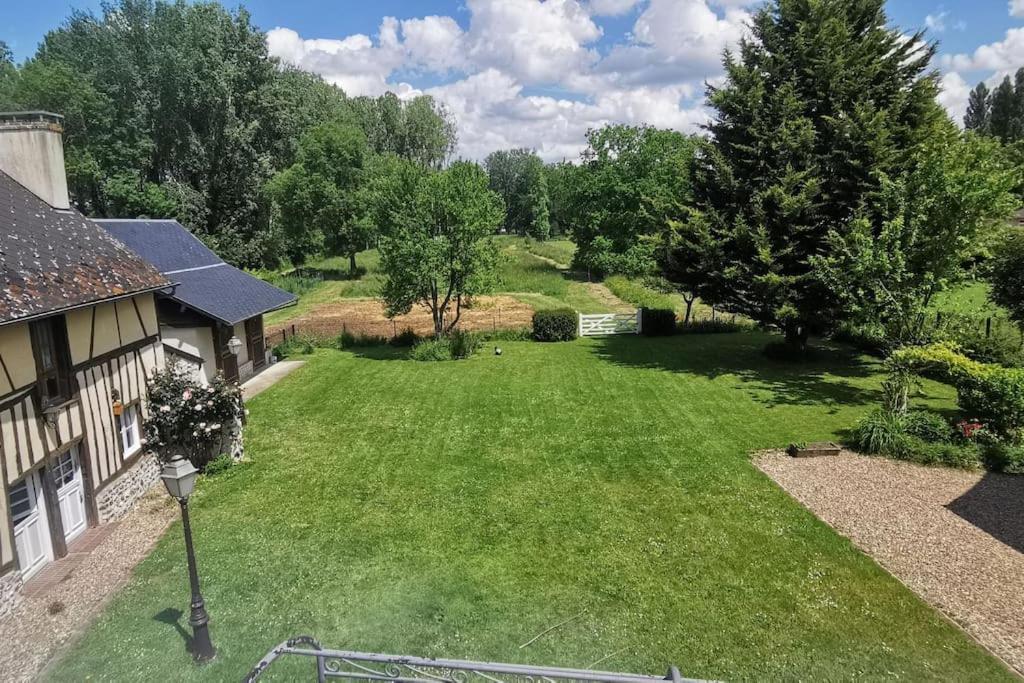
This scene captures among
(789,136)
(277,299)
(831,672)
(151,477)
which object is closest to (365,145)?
A: (277,299)

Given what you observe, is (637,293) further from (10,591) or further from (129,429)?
(10,591)

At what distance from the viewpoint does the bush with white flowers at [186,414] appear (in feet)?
41.3

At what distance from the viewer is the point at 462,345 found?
24.9 metres

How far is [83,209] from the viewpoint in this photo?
40.5 m

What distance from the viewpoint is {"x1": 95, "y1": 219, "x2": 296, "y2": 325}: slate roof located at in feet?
58.8

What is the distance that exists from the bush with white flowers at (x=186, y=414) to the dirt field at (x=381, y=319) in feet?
45.5

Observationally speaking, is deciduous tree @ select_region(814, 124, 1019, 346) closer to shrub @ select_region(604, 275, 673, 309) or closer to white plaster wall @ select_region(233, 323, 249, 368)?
shrub @ select_region(604, 275, 673, 309)

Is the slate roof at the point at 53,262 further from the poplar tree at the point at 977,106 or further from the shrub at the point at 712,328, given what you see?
the poplar tree at the point at 977,106

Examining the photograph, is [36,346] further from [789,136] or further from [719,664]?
[789,136]

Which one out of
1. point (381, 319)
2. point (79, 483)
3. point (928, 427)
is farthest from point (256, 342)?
point (928, 427)

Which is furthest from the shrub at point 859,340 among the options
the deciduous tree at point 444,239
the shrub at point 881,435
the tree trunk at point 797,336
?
the deciduous tree at point 444,239

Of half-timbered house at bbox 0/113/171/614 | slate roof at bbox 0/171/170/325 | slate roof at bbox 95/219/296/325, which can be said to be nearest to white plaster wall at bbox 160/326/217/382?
slate roof at bbox 95/219/296/325

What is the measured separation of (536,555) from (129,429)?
884 centimetres

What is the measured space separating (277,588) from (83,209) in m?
42.4
